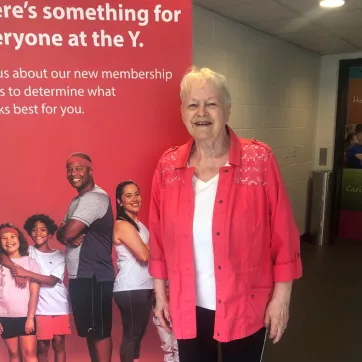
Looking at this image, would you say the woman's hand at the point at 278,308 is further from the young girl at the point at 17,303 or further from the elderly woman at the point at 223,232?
the young girl at the point at 17,303

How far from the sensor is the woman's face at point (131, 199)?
1.64 metres

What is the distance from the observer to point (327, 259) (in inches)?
172

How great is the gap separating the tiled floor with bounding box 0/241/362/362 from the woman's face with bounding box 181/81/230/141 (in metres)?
0.87

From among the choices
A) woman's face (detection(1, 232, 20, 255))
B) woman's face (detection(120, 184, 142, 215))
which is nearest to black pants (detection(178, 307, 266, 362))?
woman's face (detection(120, 184, 142, 215))

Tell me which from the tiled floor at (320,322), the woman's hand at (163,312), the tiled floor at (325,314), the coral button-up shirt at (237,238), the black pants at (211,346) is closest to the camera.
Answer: the coral button-up shirt at (237,238)

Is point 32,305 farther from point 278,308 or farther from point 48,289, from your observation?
point 278,308

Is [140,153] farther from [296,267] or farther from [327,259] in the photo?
[327,259]

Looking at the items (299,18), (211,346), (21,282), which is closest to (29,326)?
(21,282)

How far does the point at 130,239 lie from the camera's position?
1669 mm

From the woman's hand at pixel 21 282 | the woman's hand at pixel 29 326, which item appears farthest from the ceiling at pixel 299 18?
the woman's hand at pixel 29 326

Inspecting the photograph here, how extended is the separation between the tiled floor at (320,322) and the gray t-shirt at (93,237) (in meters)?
0.22

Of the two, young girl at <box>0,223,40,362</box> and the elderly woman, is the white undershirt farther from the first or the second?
young girl at <box>0,223,40,362</box>

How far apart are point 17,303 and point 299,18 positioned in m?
2.88

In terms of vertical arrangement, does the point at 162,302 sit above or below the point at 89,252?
below
